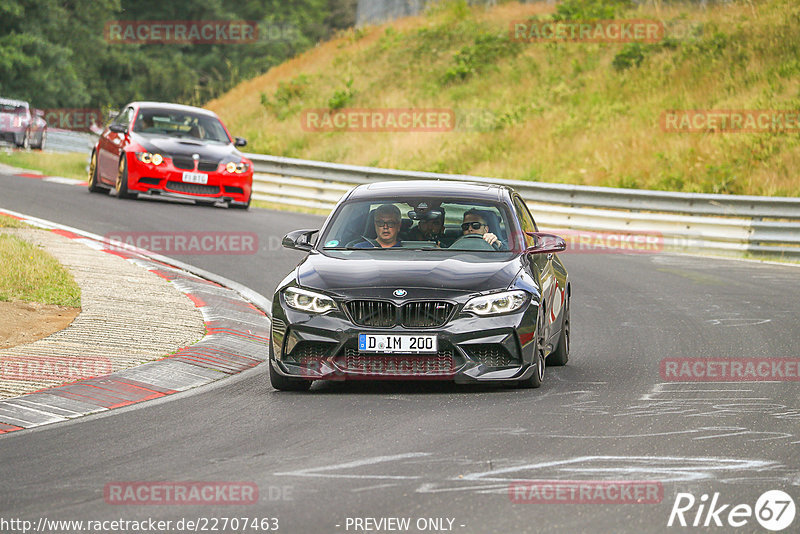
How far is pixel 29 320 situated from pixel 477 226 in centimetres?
411

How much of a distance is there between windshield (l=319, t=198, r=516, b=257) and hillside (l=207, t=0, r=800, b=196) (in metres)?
14.1

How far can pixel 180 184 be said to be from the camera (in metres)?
22.0

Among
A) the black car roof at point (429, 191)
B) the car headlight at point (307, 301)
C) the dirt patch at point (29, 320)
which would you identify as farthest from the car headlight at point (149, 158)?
the car headlight at point (307, 301)

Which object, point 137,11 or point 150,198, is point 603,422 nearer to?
point 150,198

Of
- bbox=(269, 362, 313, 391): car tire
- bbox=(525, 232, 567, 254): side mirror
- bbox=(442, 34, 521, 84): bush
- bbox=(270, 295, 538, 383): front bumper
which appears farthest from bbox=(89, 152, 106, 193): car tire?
bbox=(270, 295, 538, 383): front bumper

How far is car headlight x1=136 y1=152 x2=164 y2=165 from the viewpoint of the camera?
2167cm

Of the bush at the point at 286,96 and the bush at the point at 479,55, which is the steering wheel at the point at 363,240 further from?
the bush at the point at 286,96

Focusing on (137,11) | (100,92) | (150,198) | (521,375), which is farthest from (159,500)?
(137,11)

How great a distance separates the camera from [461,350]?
28.6 feet

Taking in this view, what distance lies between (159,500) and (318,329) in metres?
2.94

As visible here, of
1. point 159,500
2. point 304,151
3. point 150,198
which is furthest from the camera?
point 304,151

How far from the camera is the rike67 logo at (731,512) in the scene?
5590 millimetres

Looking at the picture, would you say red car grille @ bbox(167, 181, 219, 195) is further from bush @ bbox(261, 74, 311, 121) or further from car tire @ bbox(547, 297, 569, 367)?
bush @ bbox(261, 74, 311, 121)

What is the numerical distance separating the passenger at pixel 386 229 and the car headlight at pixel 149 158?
1239cm
